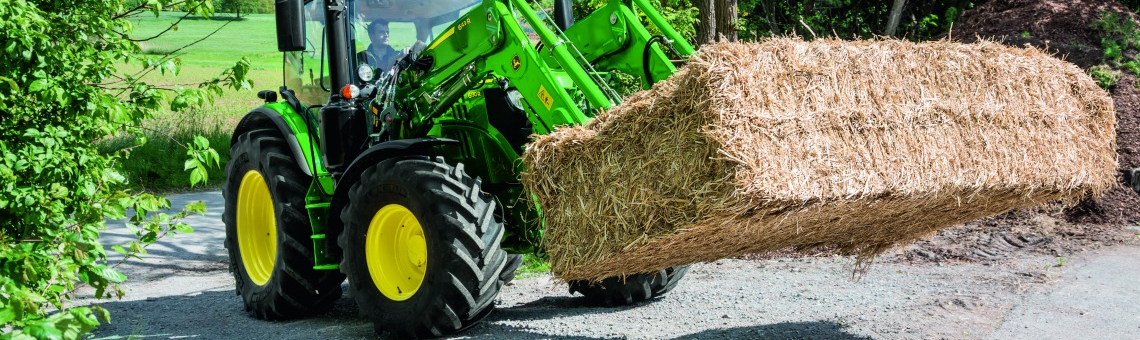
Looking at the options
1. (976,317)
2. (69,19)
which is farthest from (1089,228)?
(69,19)

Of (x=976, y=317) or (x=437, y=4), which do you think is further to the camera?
(x=437, y=4)

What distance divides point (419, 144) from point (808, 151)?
2138 mm

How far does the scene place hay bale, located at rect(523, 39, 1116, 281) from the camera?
457 cm

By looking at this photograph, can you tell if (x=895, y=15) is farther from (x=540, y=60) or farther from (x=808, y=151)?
(x=808, y=151)

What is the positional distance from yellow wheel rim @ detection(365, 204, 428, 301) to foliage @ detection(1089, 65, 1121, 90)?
8.46 m

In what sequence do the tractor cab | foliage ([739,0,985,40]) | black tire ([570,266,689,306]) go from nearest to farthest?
the tractor cab → black tire ([570,266,689,306]) → foliage ([739,0,985,40])

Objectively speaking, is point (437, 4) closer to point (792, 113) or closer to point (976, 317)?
point (792, 113)

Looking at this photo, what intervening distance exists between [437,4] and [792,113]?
301cm

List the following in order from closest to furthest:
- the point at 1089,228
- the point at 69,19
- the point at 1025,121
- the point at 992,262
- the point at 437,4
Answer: the point at 69,19 → the point at 1025,121 → the point at 437,4 → the point at 992,262 → the point at 1089,228

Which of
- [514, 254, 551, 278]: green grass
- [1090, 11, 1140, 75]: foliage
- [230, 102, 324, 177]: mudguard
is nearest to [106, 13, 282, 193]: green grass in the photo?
[514, 254, 551, 278]: green grass

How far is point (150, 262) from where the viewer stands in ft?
32.4

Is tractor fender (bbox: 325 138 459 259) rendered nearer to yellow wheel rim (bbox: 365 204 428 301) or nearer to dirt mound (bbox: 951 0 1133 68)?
yellow wheel rim (bbox: 365 204 428 301)

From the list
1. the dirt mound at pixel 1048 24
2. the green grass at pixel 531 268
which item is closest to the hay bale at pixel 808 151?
the green grass at pixel 531 268

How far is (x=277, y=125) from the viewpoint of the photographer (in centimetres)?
706
